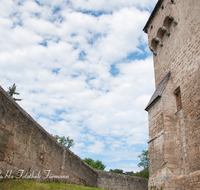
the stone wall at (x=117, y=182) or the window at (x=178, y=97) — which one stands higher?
the window at (x=178, y=97)

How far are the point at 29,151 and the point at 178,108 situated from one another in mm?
6621

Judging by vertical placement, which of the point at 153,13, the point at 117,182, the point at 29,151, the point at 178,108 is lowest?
the point at 117,182

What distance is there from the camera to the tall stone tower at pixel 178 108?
751cm

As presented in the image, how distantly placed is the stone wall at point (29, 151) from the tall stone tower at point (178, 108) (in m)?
3.97

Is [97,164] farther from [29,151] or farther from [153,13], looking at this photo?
[29,151]

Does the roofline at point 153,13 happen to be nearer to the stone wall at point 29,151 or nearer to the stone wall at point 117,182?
the stone wall at point 29,151

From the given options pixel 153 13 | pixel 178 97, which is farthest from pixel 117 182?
pixel 153 13

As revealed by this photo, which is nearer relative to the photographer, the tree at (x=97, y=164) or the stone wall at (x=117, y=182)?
the stone wall at (x=117, y=182)

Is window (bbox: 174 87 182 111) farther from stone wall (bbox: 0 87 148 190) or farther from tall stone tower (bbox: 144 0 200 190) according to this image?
stone wall (bbox: 0 87 148 190)

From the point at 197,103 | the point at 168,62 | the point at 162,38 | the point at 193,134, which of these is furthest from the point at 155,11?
the point at 193,134

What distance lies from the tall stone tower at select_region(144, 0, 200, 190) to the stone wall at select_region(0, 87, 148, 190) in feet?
13.0

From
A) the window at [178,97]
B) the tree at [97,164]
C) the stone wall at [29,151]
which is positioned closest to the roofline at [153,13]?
the window at [178,97]

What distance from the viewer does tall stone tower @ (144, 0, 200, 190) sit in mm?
7512

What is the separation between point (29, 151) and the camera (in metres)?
6.27
